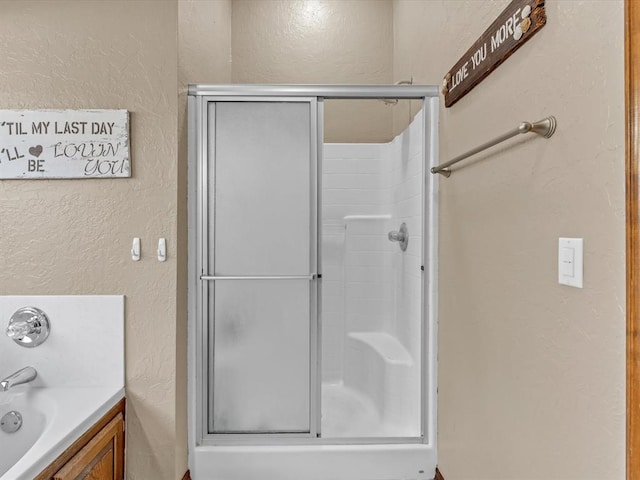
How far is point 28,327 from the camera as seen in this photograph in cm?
172

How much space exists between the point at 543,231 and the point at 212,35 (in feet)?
6.98

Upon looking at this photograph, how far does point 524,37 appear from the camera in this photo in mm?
1137

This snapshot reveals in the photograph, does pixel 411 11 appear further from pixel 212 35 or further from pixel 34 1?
pixel 34 1

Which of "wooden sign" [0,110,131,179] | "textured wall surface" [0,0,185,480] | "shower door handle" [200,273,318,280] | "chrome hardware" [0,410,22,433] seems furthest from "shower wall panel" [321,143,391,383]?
"chrome hardware" [0,410,22,433]

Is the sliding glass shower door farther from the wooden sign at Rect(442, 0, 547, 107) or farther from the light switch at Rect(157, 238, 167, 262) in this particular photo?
the wooden sign at Rect(442, 0, 547, 107)

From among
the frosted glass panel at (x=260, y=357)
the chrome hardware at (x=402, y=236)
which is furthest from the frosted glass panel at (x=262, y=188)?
the chrome hardware at (x=402, y=236)

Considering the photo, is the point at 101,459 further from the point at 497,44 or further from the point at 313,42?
the point at 313,42

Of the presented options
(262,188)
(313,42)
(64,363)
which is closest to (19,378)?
(64,363)

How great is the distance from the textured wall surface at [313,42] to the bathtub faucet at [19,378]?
87.1 inches

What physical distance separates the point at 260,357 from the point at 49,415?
844 mm

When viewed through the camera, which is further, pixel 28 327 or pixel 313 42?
pixel 313 42

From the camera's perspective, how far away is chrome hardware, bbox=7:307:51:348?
1.71 metres

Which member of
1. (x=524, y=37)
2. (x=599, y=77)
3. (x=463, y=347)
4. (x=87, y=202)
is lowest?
(x=463, y=347)

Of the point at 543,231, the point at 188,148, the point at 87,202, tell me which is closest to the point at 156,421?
the point at 87,202
